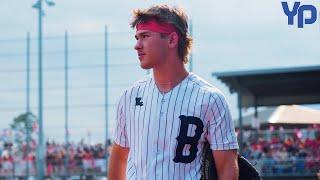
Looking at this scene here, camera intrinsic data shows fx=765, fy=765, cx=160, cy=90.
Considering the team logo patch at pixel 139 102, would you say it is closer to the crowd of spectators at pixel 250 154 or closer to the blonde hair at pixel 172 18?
the blonde hair at pixel 172 18

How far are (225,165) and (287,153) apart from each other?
16.3m

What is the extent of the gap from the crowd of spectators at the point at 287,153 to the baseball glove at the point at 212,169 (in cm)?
1532

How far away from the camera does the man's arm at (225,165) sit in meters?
3.41

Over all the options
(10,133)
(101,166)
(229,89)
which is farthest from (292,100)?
(10,133)

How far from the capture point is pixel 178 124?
343cm

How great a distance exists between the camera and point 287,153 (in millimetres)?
19375

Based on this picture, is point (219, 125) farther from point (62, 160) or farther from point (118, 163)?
point (62, 160)

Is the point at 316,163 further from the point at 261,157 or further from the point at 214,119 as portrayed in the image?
the point at 214,119

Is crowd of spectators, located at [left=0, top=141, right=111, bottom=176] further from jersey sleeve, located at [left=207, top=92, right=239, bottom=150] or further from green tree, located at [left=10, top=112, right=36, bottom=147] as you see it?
jersey sleeve, located at [left=207, top=92, right=239, bottom=150]

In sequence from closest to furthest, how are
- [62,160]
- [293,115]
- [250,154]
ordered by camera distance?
[293,115]
[250,154]
[62,160]

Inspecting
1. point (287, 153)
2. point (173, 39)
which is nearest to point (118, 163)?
point (173, 39)

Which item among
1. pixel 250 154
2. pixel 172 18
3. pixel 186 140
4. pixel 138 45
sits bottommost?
pixel 250 154

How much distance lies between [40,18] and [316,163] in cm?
1164

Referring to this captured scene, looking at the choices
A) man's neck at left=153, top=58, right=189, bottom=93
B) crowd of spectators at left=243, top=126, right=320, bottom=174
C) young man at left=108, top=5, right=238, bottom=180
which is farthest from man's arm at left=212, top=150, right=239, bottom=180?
crowd of spectators at left=243, top=126, right=320, bottom=174
